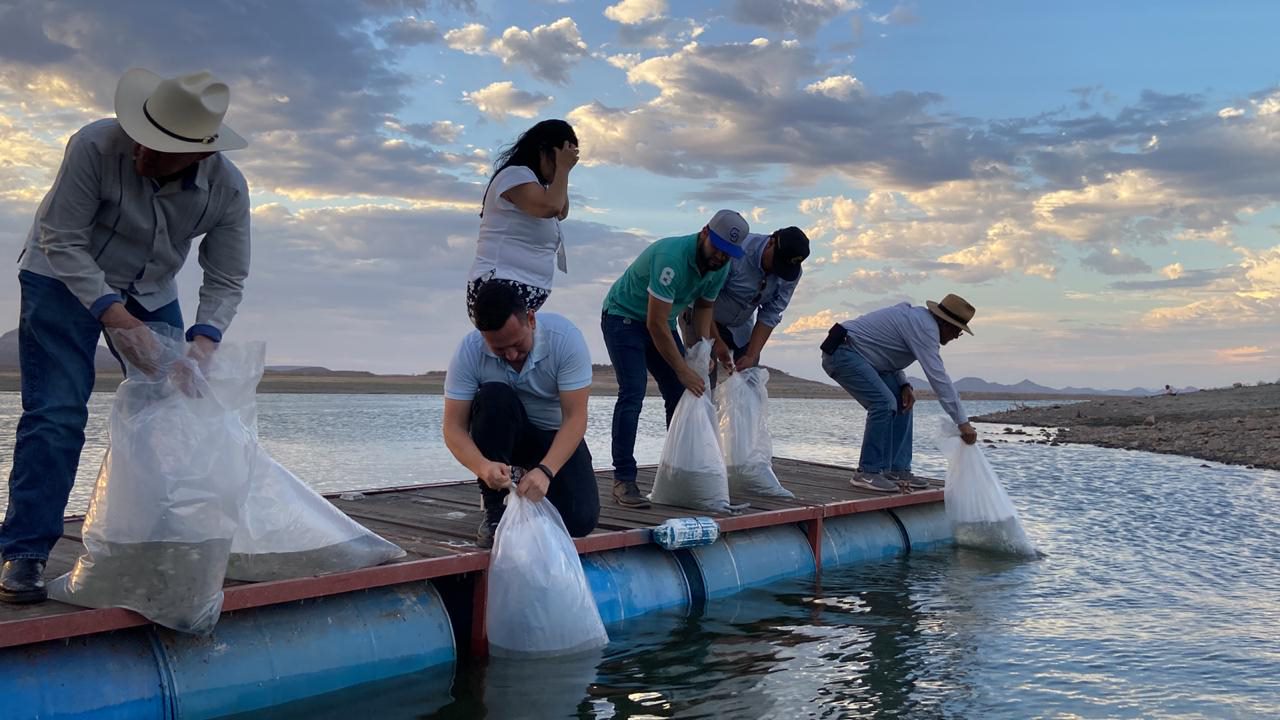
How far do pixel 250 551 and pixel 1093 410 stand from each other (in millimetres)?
33055

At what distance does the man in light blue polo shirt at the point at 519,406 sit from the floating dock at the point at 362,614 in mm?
440

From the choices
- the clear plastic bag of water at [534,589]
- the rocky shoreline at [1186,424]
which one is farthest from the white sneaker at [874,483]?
the rocky shoreline at [1186,424]

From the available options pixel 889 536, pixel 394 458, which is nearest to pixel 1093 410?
pixel 394 458

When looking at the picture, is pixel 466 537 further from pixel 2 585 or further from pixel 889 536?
pixel 889 536

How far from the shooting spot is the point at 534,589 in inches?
177

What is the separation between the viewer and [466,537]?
526 cm

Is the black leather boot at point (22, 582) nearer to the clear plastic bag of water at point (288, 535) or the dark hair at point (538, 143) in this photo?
the clear plastic bag of water at point (288, 535)

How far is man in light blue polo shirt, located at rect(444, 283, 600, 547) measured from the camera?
15.0ft

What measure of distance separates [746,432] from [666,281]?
149 centimetres

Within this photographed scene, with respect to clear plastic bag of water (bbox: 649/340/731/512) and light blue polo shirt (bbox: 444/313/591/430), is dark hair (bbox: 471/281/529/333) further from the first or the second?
clear plastic bag of water (bbox: 649/340/731/512)

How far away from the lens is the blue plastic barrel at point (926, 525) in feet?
27.1

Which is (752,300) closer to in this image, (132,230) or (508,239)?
(508,239)

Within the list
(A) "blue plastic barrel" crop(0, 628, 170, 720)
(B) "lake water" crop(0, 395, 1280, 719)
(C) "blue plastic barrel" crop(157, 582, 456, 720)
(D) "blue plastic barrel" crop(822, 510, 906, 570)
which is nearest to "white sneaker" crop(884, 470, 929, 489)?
(D) "blue plastic barrel" crop(822, 510, 906, 570)

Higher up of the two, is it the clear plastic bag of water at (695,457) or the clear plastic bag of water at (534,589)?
the clear plastic bag of water at (695,457)
